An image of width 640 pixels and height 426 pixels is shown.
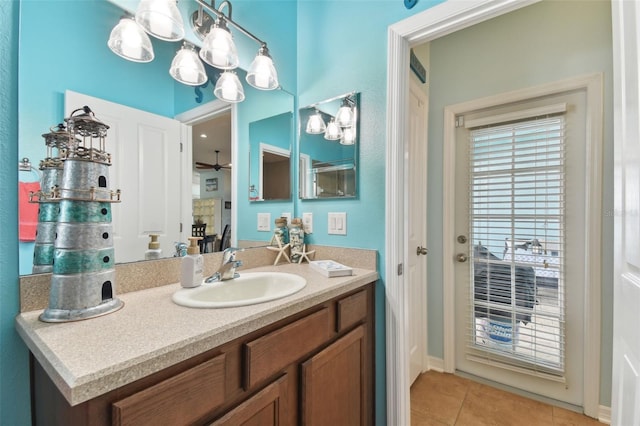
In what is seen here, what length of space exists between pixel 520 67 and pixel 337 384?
2228 mm

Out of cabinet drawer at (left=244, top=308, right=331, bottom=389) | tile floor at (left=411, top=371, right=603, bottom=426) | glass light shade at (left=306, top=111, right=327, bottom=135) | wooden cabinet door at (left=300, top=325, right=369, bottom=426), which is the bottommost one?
tile floor at (left=411, top=371, right=603, bottom=426)

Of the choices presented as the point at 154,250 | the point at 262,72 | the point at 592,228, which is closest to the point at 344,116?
the point at 262,72

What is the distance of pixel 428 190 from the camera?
214 centimetres

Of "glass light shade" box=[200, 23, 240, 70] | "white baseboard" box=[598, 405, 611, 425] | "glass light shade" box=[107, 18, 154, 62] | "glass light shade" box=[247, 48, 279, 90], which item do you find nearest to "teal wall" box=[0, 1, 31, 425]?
"glass light shade" box=[107, 18, 154, 62]

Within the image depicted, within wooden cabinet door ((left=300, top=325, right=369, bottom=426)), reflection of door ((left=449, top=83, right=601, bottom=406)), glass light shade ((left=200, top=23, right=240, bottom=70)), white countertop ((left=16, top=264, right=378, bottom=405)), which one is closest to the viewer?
white countertop ((left=16, top=264, right=378, bottom=405))

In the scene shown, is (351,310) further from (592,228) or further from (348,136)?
(592,228)

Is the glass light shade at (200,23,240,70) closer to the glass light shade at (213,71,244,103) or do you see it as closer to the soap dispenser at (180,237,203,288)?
the glass light shade at (213,71,244,103)

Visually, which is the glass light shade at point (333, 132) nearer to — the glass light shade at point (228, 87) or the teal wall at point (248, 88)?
the teal wall at point (248, 88)

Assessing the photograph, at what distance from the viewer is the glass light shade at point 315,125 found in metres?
1.60

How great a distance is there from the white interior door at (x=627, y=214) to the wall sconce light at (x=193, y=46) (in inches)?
50.0

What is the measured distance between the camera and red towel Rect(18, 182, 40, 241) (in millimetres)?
763

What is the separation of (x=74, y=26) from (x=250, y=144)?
80 centimetres

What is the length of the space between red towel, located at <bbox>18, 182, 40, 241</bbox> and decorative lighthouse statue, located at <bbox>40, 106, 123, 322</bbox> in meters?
0.07

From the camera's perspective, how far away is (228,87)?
1328 millimetres
